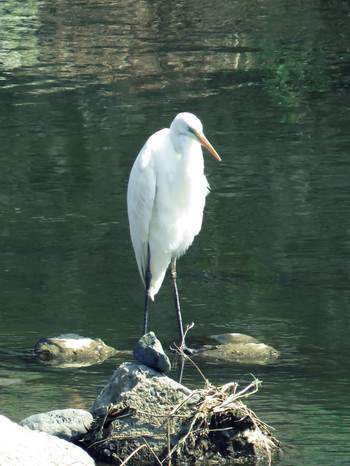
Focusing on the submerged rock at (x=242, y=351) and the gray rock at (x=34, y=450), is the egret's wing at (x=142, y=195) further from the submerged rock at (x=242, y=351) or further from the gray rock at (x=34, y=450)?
the gray rock at (x=34, y=450)

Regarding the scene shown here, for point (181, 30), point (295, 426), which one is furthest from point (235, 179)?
point (181, 30)

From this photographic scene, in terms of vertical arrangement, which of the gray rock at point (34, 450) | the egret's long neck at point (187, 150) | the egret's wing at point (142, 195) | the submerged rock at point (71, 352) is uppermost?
the egret's long neck at point (187, 150)

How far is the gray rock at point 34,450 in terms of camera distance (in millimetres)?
3709

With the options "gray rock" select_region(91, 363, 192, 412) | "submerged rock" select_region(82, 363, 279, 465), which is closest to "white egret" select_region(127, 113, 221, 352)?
"gray rock" select_region(91, 363, 192, 412)

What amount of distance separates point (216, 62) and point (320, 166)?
5.35m

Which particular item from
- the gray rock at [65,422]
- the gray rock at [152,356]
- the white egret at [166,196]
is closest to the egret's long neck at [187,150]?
the white egret at [166,196]

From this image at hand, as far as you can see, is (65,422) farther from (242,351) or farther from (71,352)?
(242,351)

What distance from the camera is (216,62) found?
49.0 feet

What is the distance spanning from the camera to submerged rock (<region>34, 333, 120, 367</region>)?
569 cm

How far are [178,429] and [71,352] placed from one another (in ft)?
5.21

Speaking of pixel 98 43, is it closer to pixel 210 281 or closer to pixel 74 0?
pixel 74 0

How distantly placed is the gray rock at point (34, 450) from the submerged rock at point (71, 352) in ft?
5.59

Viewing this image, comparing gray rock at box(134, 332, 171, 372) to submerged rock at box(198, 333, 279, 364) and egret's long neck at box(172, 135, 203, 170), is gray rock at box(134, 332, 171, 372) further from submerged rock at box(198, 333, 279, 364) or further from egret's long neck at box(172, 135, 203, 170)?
egret's long neck at box(172, 135, 203, 170)

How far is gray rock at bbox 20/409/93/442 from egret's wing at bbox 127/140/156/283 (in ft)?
6.60
